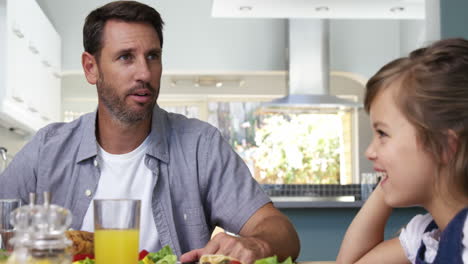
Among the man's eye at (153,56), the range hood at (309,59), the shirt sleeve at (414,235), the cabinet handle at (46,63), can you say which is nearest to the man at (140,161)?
the man's eye at (153,56)

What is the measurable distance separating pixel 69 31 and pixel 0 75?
8.11 ft

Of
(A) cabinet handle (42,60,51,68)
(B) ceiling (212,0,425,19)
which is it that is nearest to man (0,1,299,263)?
(B) ceiling (212,0,425,19)

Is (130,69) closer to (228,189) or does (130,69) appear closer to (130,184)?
(130,184)

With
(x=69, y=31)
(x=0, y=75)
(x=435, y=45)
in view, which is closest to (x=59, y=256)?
(x=435, y=45)

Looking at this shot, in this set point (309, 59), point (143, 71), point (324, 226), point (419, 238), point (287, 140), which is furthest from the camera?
point (287, 140)

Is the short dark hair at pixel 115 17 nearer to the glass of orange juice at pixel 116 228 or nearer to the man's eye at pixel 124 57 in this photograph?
the man's eye at pixel 124 57

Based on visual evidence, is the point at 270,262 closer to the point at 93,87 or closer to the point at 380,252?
the point at 380,252

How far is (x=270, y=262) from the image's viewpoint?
102 centimetres

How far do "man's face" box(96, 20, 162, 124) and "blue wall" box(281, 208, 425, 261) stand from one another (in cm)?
243

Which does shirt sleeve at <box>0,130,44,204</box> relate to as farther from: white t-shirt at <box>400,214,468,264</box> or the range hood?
the range hood

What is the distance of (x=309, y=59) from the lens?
6520 millimetres

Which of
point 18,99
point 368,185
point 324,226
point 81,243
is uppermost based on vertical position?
point 18,99

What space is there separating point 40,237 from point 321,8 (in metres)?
4.28

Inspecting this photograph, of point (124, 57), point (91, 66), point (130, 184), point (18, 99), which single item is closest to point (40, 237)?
point (130, 184)
